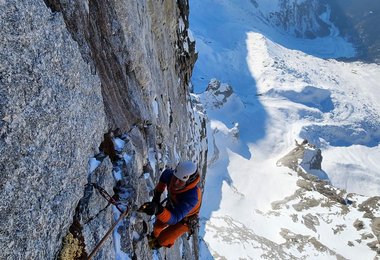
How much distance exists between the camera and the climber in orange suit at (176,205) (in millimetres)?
8469

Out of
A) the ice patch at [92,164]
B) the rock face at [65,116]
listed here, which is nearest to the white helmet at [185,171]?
the rock face at [65,116]

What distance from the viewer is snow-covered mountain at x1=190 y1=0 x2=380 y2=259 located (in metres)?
56.8

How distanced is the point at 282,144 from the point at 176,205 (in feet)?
326

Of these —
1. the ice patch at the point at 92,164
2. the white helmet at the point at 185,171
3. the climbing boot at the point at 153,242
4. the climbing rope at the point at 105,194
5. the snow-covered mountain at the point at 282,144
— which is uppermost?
the ice patch at the point at 92,164

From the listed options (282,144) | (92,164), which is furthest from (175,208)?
(282,144)

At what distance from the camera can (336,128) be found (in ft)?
399

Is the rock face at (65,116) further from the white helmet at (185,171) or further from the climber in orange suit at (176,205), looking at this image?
the white helmet at (185,171)

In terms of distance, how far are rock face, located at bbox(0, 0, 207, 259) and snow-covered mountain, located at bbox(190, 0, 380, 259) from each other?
1633cm

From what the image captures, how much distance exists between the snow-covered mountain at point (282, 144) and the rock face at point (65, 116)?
53.6ft

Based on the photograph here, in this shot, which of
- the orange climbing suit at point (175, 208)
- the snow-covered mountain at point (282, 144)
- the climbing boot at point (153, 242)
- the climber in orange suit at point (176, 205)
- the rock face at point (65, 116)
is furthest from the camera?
the snow-covered mountain at point (282, 144)

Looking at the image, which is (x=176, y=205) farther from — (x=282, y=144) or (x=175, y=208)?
(x=282, y=144)

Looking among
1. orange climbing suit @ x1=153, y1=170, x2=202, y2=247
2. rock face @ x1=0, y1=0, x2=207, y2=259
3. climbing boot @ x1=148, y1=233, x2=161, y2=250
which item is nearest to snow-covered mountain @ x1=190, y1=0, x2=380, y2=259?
climbing boot @ x1=148, y1=233, x2=161, y2=250

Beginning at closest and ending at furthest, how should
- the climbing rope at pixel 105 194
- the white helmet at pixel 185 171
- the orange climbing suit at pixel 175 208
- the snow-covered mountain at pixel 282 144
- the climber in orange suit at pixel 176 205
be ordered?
the climbing rope at pixel 105 194 → the climber in orange suit at pixel 176 205 → the white helmet at pixel 185 171 → the orange climbing suit at pixel 175 208 → the snow-covered mountain at pixel 282 144

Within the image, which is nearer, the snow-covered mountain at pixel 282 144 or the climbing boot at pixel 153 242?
the climbing boot at pixel 153 242
